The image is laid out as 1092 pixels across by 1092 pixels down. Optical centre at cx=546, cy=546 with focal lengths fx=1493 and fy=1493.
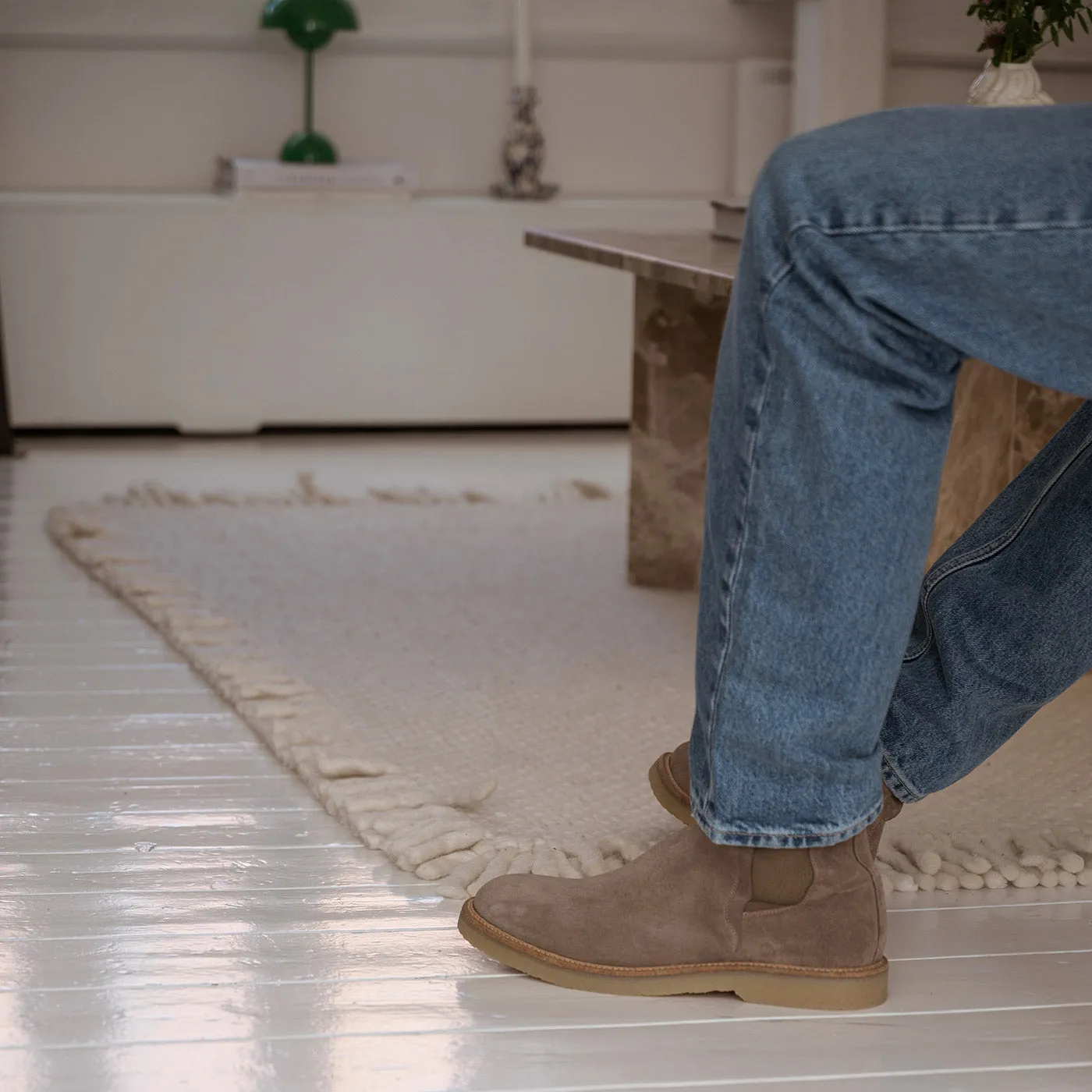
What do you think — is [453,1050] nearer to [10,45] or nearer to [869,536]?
[869,536]

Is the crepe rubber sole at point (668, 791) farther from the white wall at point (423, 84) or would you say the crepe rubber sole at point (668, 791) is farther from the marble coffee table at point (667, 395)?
the white wall at point (423, 84)

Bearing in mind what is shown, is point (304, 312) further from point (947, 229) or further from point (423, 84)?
point (947, 229)

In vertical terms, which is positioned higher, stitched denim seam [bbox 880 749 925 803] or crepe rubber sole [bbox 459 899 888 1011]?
stitched denim seam [bbox 880 749 925 803]

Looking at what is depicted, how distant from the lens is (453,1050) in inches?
33.7

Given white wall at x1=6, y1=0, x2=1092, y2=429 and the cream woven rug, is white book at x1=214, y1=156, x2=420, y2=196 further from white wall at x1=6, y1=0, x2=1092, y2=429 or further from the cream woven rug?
the cream woven rug

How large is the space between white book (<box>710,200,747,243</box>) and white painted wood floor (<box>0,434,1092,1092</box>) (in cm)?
96

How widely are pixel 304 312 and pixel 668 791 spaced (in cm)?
213

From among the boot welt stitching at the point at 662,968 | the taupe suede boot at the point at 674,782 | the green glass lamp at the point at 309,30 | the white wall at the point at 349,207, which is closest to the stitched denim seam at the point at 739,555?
the boot welt stitching at the point at 662,968

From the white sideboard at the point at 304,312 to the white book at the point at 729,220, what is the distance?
112cm

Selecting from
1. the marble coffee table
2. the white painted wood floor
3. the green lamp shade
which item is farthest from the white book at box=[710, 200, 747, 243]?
the green lamp shade

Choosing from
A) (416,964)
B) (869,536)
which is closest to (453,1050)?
(416,964)

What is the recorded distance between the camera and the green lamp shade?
3004 mm

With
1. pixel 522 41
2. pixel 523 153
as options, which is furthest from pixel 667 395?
pixel 522 41

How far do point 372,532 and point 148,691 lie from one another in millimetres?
780
